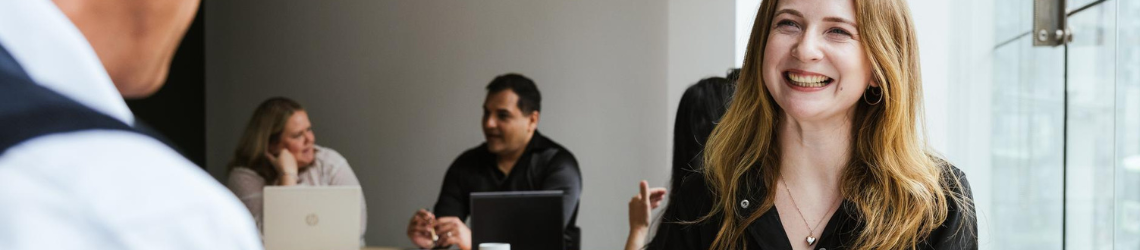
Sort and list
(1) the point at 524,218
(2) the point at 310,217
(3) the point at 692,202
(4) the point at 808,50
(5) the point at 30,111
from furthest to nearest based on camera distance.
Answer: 1. (2) the point at 310,217
2. (1) the point at 524,218
3. (3) the point at 692,202
4. (4) the point at 808,50
5. (5) the point at 30,111

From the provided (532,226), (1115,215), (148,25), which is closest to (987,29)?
(1115,215)

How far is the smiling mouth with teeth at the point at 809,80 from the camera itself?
1.32 metres

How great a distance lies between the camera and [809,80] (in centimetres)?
132

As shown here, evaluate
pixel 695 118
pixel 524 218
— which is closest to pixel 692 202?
pixel 695 118

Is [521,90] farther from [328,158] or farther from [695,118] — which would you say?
[695,118]

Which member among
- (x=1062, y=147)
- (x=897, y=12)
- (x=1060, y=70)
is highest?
(x=897, y=12)

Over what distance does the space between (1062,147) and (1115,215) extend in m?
0.54

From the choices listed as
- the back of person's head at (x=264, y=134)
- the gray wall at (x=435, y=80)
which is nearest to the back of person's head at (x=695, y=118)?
the back of person's head at (x=264, y=134)

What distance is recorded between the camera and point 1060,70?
2789 mm

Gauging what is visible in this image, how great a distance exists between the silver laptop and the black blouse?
214 centimetres

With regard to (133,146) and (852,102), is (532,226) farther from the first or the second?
(133,146)

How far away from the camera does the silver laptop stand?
3.46 meters

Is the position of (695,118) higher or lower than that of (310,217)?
higher

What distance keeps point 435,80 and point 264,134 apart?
2037 millimetres
